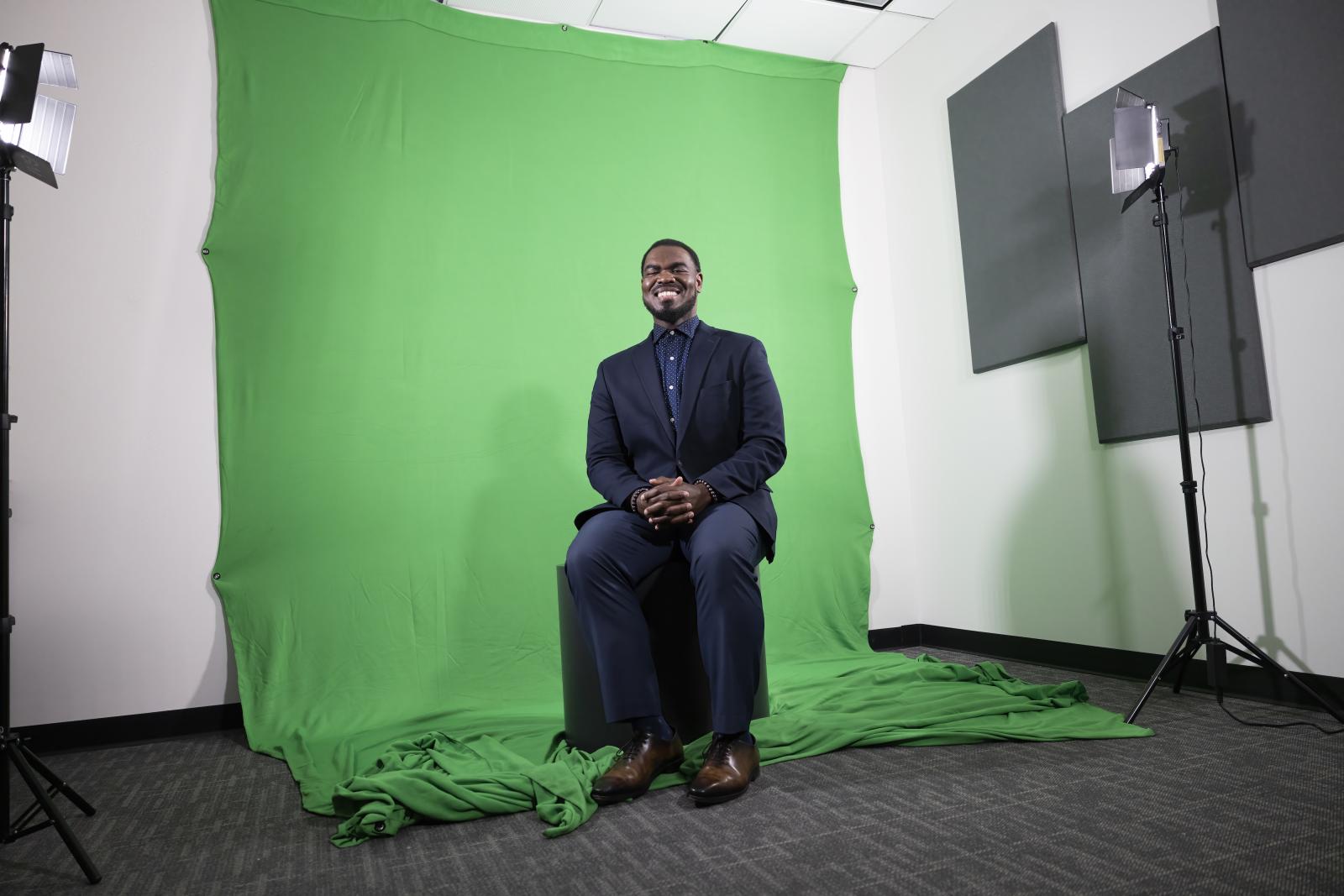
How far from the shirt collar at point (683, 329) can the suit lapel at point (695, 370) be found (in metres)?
0.02

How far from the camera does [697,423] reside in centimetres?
242

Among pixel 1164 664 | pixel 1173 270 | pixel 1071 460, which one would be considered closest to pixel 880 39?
pixel 1173 270

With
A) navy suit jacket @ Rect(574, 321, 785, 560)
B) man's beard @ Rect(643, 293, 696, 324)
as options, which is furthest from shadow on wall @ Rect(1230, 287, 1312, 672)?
man's beard @ Rect(643, 293, 696, 324)

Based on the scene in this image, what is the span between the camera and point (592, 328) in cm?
360

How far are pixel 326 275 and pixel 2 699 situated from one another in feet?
6.11

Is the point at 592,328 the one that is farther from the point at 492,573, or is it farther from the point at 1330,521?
the point at 1330,521

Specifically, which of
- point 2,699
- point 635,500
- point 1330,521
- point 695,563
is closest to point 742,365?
point 635,500

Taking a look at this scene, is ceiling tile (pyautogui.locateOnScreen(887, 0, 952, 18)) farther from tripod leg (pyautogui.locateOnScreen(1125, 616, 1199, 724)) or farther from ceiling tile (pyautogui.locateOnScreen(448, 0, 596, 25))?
tripod leg (pyautogui.locateOnScreen(1125, 616, 1199, 724))

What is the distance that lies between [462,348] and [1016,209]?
2.24 m

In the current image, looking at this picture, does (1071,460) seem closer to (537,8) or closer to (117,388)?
(537,8)

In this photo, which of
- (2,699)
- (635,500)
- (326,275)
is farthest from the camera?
(326,275)

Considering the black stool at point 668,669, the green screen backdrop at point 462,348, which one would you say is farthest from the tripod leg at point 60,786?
the black stool at point 668,669

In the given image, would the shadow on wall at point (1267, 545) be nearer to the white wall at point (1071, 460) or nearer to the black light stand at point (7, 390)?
the white wall at point (1071, 460)

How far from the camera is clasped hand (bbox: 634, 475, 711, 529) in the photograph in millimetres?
2180
